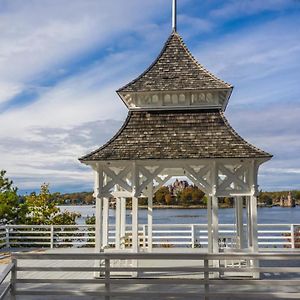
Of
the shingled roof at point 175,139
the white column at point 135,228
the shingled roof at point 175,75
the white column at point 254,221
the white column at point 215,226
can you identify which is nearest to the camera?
the white column at point 215,226

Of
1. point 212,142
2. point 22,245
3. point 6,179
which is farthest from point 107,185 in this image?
point 6,179

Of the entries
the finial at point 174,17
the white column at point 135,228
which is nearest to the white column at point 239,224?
the white column at point 135,228

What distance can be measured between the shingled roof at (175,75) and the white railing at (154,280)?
4.56 meters

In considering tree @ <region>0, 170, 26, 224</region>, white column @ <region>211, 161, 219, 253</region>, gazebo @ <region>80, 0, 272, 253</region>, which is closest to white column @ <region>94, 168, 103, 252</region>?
gazebo @ <region>80, 0, 272, 253</region>

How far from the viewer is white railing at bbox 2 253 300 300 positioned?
7.63 meters

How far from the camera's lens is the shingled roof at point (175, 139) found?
10.8 meters

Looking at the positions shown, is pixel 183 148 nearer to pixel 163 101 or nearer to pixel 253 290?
pixel 163 101

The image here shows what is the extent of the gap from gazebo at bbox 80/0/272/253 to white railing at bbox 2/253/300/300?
1.27m

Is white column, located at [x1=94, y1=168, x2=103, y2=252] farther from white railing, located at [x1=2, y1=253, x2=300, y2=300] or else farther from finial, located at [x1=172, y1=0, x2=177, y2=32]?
finial, located at [x1=172, y1=0, x2=177, y2=32]

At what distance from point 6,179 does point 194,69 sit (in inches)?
458

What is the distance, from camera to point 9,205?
19672 millimetres

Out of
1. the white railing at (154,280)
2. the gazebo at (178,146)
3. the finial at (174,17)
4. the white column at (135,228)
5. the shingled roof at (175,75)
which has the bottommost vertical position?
the white railing at (154,280)

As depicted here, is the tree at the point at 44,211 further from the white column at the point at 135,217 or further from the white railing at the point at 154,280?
the white column at the point at 135,217

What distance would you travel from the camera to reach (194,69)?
12.5 metres
